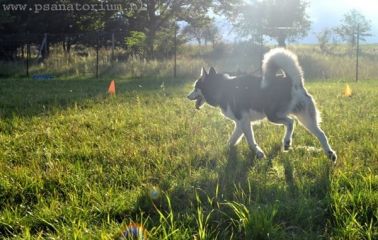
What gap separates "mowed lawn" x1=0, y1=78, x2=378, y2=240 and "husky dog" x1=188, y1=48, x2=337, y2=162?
0.29m

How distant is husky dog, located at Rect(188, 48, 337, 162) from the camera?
15.1 feet

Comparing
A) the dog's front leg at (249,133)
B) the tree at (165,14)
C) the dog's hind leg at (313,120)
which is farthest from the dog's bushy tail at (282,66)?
the tree at (165,14)

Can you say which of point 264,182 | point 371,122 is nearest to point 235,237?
point 264,182

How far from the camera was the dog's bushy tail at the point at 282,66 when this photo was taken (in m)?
4.61

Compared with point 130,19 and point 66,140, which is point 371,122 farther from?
point 130,19

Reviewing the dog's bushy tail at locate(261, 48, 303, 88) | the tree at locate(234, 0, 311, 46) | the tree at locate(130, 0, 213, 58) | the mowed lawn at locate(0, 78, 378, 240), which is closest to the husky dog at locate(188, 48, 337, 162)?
the dog's bushy tail at locate(261, 48, 303, 88)

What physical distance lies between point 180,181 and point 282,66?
6.20 ft

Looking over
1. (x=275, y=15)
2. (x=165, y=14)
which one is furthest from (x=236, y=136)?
(x=275, y=15)

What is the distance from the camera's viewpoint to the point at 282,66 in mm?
4652

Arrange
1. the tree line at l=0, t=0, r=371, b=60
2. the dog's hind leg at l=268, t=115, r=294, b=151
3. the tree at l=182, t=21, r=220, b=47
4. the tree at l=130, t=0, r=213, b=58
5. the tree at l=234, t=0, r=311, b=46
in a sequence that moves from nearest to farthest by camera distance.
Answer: the dog's hind leg at l=268, t=115, r=294, b=151
the tree line at l=0, t=0, r=371, b=60
the tree at l=130, t=0, r=213, b=58
the tree at l=182, t=21, r=220, b=47
the tree at l=234, t=0, r=311, b=46

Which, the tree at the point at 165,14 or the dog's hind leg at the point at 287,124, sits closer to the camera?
the dog's hind leg at the point at 287,124

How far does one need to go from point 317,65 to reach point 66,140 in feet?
60.2

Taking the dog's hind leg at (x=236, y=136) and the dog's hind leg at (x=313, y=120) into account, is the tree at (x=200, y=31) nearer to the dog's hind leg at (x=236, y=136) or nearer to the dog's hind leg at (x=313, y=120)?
the dog's hind leg at (x=236, y=136)

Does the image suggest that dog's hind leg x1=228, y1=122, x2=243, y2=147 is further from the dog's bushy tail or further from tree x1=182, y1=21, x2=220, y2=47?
tree x1=182, y1=21, x2=220, y2=47
